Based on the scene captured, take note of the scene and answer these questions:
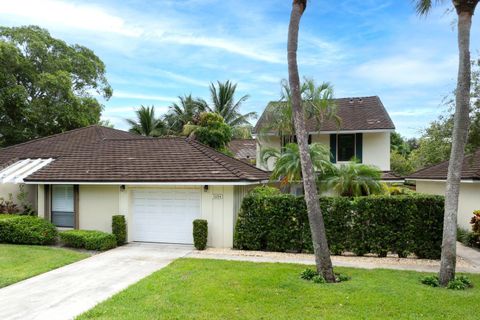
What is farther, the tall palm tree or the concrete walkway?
the tall palm tree

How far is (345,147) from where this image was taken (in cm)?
2245

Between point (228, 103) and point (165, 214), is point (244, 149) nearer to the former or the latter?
point (228, 103)

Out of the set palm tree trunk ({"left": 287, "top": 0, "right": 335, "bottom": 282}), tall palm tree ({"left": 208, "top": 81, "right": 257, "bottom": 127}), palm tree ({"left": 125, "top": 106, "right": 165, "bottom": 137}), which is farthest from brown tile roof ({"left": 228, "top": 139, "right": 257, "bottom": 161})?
palm tree trunk ({"left": 287, "top": 0, "right": 335, "bottom": 282})

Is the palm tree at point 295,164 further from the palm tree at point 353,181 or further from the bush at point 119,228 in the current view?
the bush at point 119,228

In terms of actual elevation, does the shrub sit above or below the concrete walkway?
above

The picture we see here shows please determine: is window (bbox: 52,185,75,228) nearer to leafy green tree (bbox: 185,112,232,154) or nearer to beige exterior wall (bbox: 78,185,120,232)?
beige exterior wall (bbox: 78,185,120,232)

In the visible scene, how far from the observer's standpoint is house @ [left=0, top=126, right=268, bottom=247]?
45.9 feet

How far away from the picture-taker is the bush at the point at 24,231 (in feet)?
47.0

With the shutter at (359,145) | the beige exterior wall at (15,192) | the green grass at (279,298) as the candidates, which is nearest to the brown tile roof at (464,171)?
the shutter at (359,145)

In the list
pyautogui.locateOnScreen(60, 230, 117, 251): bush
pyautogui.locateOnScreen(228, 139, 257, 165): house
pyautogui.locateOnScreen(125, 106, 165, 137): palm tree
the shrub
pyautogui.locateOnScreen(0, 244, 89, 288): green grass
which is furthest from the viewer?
pyautogui.locateOnScreen(125, 106, 165, 137): palm tree

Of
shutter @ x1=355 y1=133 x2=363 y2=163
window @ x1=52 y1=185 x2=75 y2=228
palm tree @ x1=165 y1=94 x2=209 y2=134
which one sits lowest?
window @ x1=52 y1=185 x2=75 y2=228

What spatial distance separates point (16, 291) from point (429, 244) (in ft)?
39.0

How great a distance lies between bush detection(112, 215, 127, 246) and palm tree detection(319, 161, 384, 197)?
8.38m

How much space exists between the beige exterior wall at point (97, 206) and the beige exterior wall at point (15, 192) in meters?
4.42
